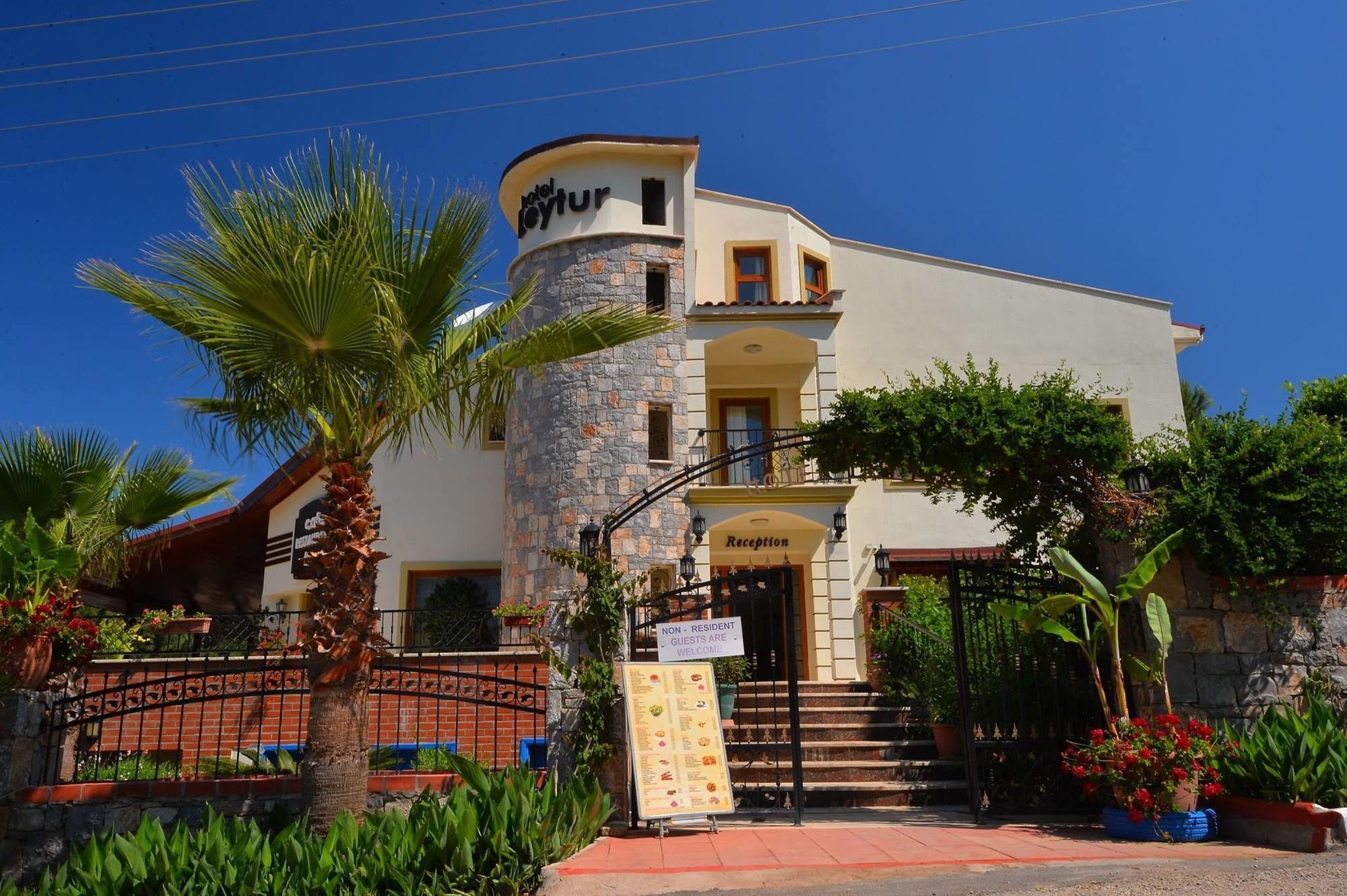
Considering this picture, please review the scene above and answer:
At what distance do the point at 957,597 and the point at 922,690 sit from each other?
289cm

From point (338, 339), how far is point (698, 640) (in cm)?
411

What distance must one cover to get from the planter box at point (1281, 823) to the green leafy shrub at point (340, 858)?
5.08 m

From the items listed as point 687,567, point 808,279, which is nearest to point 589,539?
point 687,567

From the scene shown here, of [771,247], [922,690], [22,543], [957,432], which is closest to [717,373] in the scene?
[771,247]

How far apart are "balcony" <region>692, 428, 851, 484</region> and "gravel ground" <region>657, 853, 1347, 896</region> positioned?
1002 cm

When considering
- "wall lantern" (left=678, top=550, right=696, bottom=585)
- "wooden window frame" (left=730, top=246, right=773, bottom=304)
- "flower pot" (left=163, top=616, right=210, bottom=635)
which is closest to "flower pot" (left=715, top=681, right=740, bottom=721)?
"wall lantern" (left=678, top=550, right=696, bottom=585)

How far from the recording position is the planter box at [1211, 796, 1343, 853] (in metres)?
6.39

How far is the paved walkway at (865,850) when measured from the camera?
20.5 ft

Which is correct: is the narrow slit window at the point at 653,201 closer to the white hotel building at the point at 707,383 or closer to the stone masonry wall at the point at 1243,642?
the white hotel building at the point at 707,383

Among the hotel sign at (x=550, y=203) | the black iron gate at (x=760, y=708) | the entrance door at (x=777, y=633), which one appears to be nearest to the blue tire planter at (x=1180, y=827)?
the black iron gate at (x=760, y=708)

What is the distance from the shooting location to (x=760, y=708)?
11797mm

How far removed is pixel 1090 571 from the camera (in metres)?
9.17

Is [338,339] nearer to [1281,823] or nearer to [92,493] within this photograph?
[92,493]

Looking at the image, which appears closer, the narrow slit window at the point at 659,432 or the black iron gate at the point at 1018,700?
the black iron gate at the point at 1018,700
